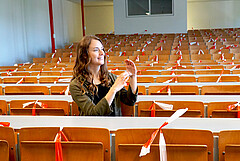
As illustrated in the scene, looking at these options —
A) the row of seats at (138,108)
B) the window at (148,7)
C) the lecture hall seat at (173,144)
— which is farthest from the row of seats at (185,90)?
the window at (148,7)

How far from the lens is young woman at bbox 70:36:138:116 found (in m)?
2.49

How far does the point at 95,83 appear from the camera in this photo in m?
2.69

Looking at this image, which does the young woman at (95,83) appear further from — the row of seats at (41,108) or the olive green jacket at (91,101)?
the row of seats at (41,108)

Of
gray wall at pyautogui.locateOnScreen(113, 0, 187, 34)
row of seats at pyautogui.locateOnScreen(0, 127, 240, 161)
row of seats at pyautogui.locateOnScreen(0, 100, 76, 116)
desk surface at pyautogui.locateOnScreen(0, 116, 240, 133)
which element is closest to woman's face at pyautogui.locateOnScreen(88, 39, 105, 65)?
desk surface at pyautogui.locateOnScreen(0, 116, 240, 133)

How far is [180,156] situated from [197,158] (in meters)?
0.10

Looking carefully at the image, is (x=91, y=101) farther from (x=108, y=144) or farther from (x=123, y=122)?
(x=108, y=144)

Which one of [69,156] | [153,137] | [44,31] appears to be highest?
[44,31]

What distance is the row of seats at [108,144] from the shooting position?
→ 1784 mm

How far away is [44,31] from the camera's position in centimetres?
1586

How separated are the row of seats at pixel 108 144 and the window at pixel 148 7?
17441 millimetres

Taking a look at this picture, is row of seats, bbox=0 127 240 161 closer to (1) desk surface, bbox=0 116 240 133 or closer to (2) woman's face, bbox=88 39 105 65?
(1) desk surface, bbox=0 116 240 133

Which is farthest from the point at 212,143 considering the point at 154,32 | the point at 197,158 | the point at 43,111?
the point at 154,32

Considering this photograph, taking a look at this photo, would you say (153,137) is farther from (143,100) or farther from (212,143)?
(143,100)

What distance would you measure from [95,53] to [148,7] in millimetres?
16857
